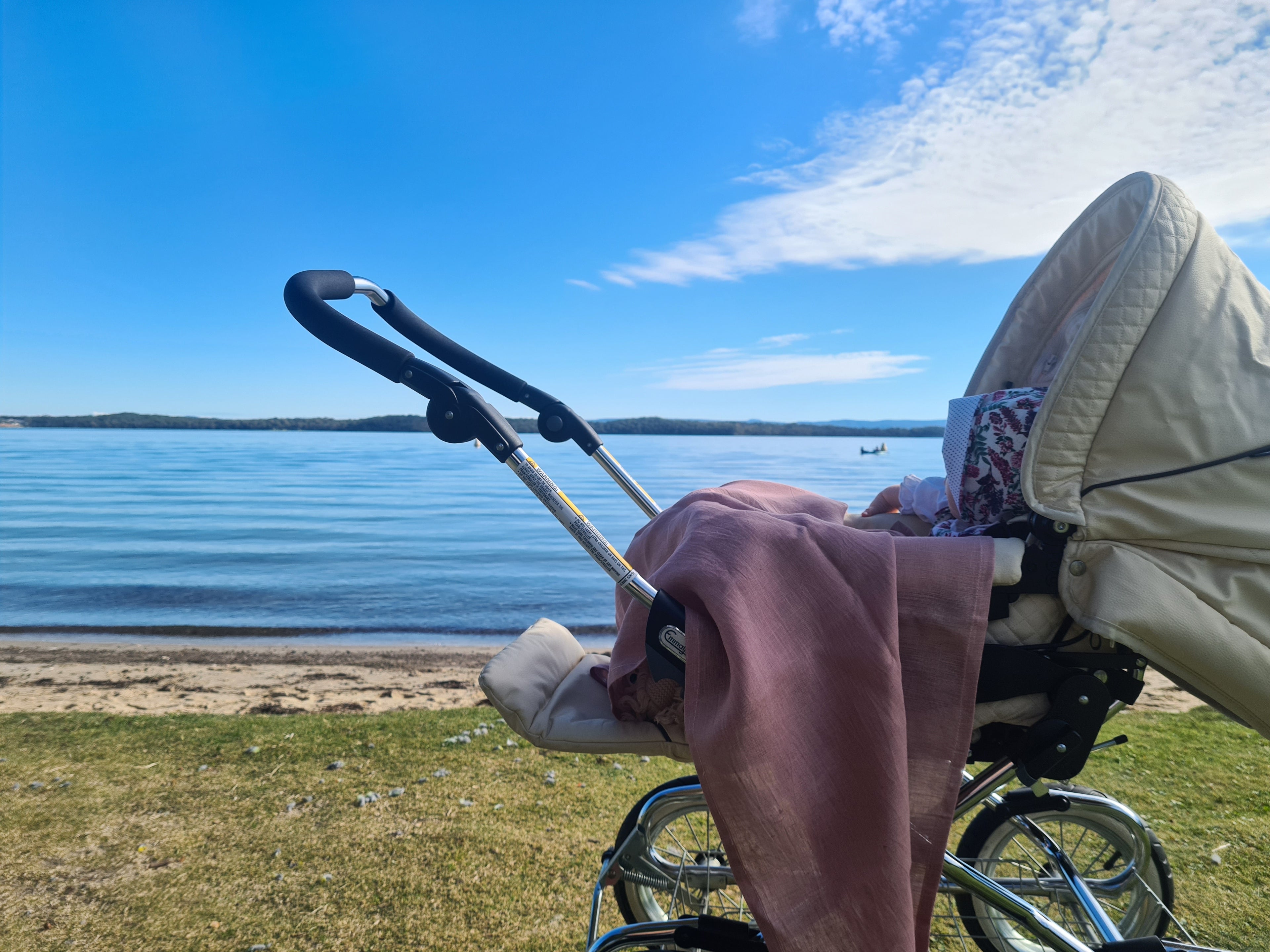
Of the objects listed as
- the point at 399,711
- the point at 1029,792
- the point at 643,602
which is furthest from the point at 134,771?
the point at 1029,792

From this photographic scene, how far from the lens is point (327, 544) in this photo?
44.4ft

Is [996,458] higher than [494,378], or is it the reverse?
[494,378]

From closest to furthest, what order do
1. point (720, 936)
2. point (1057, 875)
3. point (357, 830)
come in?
point (720, 936) → point (1057, 875) → point (357, 830)

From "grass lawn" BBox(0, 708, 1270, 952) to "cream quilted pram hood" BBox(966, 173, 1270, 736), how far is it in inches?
74.4

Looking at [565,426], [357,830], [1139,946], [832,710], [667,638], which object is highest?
[565,426]

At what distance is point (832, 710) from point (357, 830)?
2.57 metres

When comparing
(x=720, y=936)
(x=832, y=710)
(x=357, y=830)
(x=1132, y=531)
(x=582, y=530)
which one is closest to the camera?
(x=832, y=710)

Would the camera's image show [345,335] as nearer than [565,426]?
Yes

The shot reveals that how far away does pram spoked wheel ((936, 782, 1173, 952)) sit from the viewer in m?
2.22

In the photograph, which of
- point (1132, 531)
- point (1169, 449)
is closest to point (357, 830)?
point (1132, 531)

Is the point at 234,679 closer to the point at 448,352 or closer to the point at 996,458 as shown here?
the point at 448,352

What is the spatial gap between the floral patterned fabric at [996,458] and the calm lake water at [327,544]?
21.4 ft

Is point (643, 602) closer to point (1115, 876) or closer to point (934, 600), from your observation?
point (934, 600)

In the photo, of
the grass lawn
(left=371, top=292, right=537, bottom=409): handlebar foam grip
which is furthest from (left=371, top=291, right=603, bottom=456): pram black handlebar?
the grass lawn
